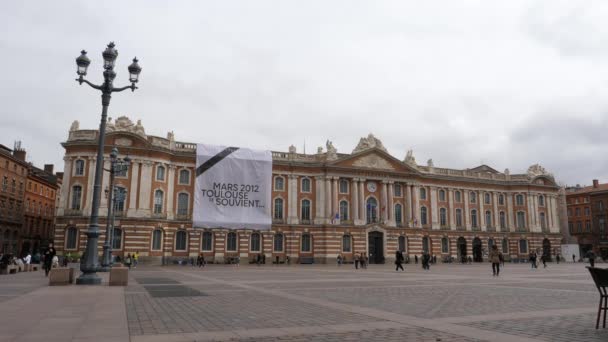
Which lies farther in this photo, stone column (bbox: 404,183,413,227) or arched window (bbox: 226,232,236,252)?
stone column (bbox: 404,183,413,227)

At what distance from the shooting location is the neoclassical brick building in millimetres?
48906

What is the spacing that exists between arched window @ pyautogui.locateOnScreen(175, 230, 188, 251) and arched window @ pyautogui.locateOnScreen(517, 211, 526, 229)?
49.9 metres

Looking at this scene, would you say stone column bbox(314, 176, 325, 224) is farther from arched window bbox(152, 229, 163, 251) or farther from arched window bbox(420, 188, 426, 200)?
arched window bbox(152, 229, 163, 251)

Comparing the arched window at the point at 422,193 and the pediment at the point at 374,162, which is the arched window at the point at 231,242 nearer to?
the pediment at the point at 374,162

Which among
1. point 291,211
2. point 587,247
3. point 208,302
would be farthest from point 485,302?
point 587,247

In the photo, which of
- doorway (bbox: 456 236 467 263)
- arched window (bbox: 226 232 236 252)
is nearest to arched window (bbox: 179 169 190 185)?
arched window (bbox: 226 232 236 252)

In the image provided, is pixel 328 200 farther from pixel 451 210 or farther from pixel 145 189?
pixel 145 189

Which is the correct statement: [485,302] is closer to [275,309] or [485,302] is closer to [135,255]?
[275,309]

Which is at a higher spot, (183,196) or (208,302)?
(183,196)

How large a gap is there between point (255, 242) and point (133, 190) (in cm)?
1521

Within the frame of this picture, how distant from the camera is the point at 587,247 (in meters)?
88.1

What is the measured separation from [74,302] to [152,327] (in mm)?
5219

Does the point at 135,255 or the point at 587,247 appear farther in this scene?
the point at 587,247

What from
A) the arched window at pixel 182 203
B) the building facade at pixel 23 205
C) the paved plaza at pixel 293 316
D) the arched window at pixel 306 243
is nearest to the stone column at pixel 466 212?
the arched window at pixel 306 243
